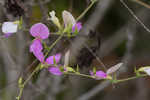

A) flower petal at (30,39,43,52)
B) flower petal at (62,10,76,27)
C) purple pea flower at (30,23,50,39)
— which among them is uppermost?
flower petal at (62,10,76,27)

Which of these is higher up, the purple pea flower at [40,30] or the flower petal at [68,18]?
the flower petal at [68,18]

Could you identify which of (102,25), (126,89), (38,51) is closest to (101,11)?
(102,25)

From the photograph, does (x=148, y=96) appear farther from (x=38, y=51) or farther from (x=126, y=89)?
Answer: (x=38, y=51)

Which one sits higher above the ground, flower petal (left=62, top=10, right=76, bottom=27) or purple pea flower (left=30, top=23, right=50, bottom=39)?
flower petal (left=62, top=10, right=76, bottom=27)

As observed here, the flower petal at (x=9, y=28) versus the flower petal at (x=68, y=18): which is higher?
the flower petal at (x=68, y=18)

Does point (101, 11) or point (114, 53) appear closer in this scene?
point (101, 11)

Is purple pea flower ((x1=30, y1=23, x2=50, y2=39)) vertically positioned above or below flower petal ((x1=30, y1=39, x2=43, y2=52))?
above

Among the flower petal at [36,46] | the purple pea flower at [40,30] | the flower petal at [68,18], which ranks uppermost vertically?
the flower petal at [68,18]

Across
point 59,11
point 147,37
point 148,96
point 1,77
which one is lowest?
point 148,96

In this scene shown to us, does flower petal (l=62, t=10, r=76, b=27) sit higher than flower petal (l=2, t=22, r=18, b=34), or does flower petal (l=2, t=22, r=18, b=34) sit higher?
flower petal (l=62, t=10, r=76, b=27)

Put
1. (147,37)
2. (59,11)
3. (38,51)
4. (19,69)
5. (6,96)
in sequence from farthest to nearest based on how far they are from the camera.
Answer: (147,37) → (59,11) → (6,96) → (19,69) → (38,51)

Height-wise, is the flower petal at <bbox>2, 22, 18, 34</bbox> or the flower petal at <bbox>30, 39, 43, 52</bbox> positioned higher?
the flower petal at <bbox>2, 22, 18, 34</bbox>
